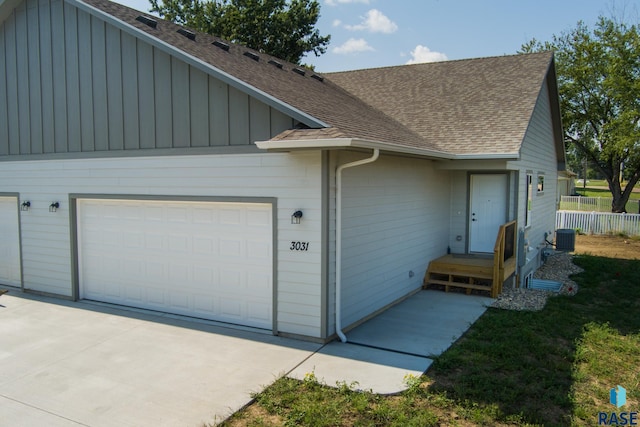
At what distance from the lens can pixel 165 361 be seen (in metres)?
6.22

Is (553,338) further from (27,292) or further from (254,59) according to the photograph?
(27,292)

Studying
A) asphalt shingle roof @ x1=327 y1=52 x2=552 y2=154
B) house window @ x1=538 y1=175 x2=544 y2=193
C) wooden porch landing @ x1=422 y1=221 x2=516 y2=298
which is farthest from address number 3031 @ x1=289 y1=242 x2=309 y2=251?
house window @ x1=538 y1=175 x2=544 y2=193

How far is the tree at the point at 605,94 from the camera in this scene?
23625 millimetres

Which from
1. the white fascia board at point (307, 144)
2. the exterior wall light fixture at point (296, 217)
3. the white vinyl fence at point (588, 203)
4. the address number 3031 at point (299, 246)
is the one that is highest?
the white fascia board at point (307, 144)

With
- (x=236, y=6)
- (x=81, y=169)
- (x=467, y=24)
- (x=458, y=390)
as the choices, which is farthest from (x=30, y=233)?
(x=236, y=6)

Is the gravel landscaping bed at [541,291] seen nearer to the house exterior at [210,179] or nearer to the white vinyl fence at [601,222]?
the house exterior at [210,179]

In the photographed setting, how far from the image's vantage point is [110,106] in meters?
8.61

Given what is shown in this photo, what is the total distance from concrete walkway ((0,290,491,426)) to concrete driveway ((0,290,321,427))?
1cm

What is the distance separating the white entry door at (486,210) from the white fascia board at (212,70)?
614 centimetres

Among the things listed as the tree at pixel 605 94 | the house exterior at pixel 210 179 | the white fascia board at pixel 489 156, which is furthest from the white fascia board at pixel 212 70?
the tree at pixel 605 94

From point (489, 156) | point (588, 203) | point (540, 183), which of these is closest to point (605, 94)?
point (588, 203)

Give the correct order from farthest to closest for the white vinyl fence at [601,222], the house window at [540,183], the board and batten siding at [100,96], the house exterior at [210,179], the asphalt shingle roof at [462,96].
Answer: the white vinyl fence at [601,222] → the house window at [540,183] → the asphalt shingle roof at [462,96] → the board and batten siding at [100,96] → the house exterior at [210,179]

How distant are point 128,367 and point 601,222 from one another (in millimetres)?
21437

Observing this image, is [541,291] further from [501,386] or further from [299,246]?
[299,246]
